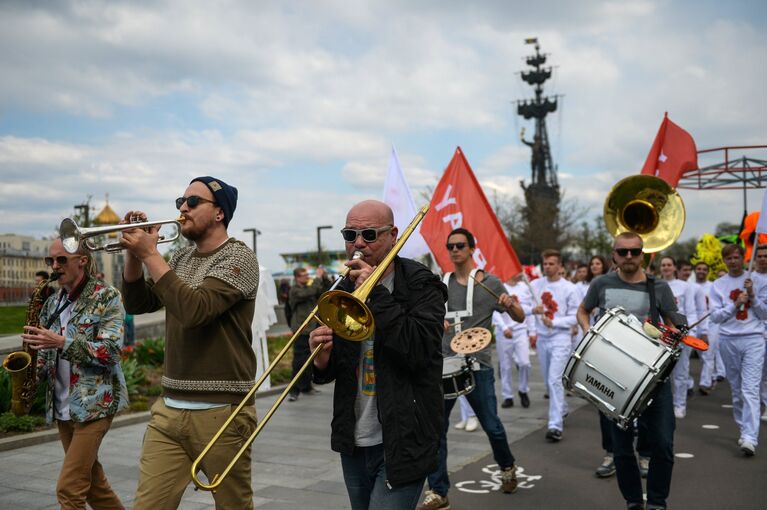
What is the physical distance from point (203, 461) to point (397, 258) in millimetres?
1288

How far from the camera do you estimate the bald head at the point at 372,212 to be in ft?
10.7

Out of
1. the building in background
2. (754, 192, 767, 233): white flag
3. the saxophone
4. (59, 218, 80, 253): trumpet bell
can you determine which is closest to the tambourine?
the saxophone

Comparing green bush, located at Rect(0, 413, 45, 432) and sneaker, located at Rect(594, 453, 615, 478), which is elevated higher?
green bush, located at Rect(0, 413, 45, 432)

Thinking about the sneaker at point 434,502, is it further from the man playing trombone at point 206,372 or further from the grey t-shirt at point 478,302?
the man playing trombone at point 206,372

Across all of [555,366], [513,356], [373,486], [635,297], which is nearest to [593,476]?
[635,297]

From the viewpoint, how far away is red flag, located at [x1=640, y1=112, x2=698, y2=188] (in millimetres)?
9953

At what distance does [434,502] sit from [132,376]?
660 centimetres

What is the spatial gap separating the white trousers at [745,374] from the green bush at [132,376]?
7.62 m

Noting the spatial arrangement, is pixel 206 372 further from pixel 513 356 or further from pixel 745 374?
pixel 513 356

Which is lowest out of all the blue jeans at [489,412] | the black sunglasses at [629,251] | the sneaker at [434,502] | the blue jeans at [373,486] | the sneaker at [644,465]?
the sneaker at [644,465]

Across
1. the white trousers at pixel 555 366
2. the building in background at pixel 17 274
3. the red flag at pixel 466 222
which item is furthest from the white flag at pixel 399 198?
the building in background at pixel 17 274

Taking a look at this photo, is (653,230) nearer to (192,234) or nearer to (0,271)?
(192,234)

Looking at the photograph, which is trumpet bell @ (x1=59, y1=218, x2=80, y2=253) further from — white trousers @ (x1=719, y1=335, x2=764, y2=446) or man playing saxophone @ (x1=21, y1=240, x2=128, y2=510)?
white trousers @ (x1=719, y1=335, x2=764, y2=446)

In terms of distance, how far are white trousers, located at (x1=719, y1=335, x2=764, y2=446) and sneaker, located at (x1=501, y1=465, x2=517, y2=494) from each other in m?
2.93
